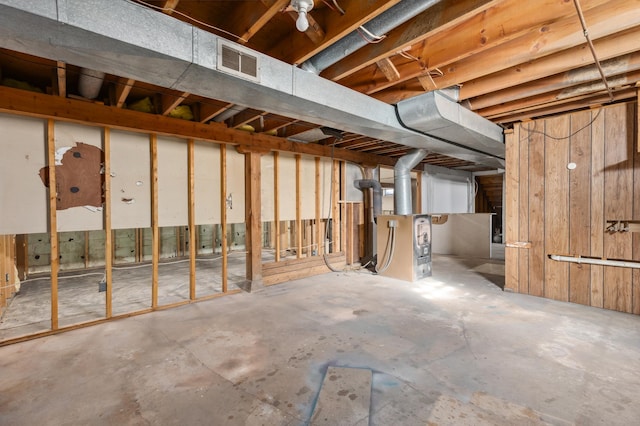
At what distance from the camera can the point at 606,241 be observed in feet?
10.1

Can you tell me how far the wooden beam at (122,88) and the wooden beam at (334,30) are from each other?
122cm

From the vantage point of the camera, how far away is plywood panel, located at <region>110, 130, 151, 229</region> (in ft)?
9.84

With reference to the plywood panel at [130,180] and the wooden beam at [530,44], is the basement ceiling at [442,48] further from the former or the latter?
the plywood panel at [130,180]

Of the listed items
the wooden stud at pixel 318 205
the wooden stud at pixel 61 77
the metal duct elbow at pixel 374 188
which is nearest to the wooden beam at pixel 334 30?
the wooden stud at pixel 61 77

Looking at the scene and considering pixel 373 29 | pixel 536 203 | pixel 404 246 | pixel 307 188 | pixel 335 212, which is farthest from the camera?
pixel 335 212

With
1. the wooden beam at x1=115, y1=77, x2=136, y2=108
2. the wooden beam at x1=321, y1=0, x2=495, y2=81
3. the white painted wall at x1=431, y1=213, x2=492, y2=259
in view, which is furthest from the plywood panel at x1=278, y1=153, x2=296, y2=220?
the white painted wall at x1=431, y1=213, x2=492, y2=259

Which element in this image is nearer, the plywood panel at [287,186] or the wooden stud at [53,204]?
the wooden stud at [53,204]

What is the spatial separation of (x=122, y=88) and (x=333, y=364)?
116 inches

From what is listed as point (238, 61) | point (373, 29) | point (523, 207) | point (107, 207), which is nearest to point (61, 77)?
point (107, 207)

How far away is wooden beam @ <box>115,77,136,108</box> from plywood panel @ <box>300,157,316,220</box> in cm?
249

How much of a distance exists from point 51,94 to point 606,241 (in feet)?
18.9

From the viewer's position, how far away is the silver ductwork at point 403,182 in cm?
453

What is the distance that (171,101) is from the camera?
2910 millimetres

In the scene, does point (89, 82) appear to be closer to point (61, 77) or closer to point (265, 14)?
point (61, 77)
